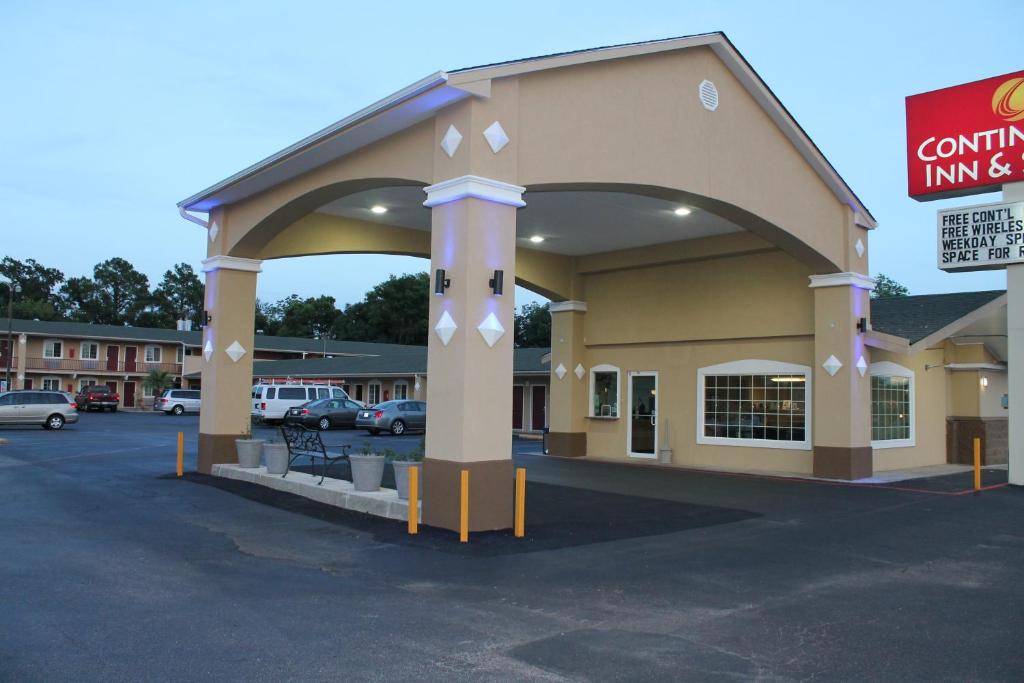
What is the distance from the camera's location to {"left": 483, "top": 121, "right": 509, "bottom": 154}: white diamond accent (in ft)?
34.4

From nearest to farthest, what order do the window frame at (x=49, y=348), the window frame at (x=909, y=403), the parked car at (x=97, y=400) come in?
the window frame at (x=909, y=403), the parked car at (x=97, y=400), the window frame at (x=49, y=348)

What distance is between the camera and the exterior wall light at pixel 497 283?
10273 millimetres

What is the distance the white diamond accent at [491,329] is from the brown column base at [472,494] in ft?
4.99

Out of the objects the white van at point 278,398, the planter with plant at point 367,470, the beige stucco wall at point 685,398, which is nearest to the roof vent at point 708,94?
the beige stucco wall at point 685,398

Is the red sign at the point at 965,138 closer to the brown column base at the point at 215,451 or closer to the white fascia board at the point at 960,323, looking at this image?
the white fascia board at the point at 960,323

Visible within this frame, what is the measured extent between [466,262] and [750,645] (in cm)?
577

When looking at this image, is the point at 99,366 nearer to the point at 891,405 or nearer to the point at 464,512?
the point at 891,405

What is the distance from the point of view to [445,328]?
10.3 m

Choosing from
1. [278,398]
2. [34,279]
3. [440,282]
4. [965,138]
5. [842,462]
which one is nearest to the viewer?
[440,282]

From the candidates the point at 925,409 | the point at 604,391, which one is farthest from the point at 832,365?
the point at 604,391

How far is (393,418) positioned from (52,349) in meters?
35.0

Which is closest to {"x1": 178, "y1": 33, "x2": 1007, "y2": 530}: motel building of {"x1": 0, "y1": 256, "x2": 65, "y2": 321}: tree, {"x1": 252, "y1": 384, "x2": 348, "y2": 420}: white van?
{"x1": 252, "y1": 384, "x2": 348, "y2": 420}: white van

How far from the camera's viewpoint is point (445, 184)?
10406mm

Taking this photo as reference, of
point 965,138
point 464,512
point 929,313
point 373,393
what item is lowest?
point 464,512
